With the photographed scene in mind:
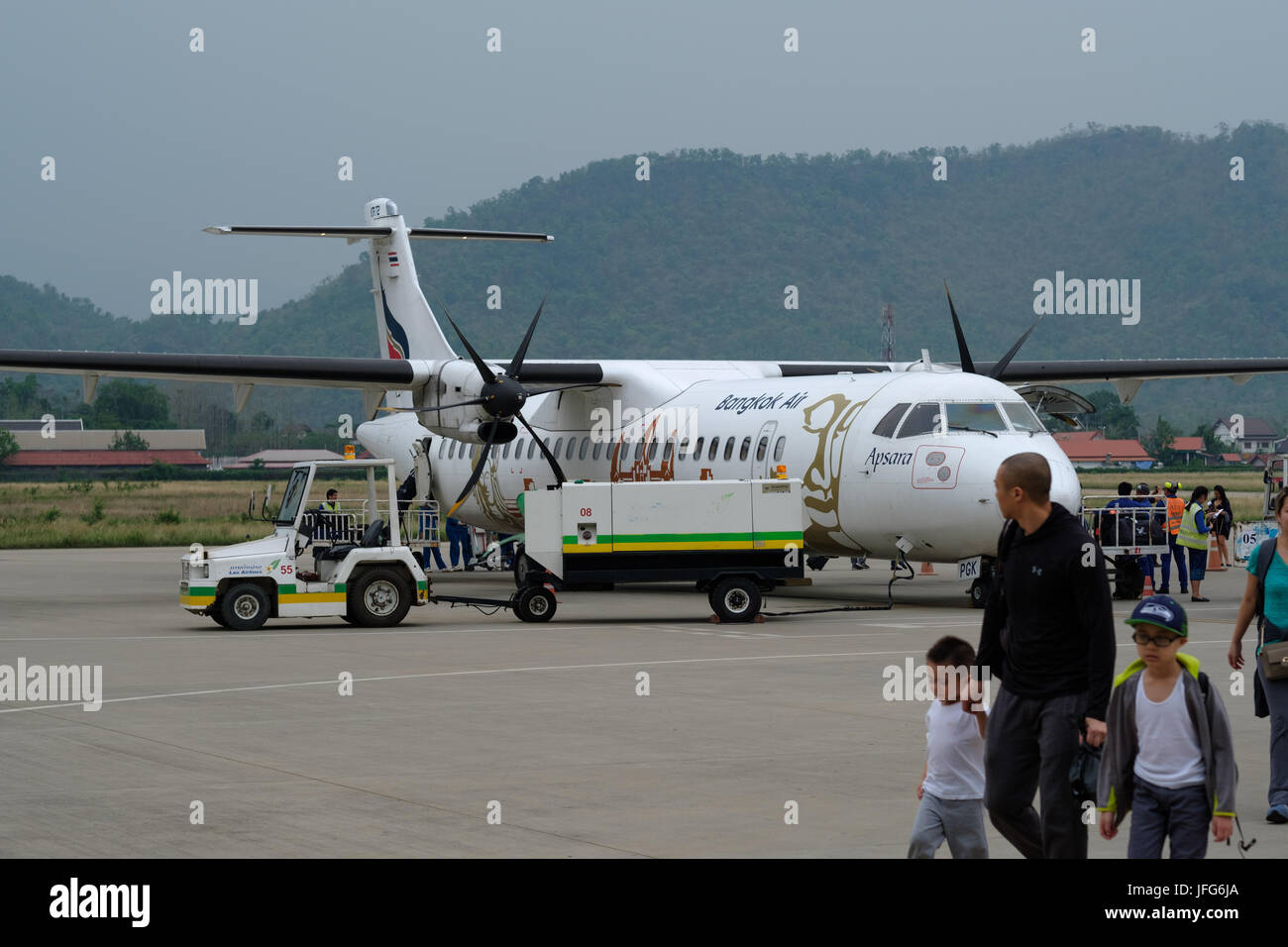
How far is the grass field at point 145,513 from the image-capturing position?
4628 cm

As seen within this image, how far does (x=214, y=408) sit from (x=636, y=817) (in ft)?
522

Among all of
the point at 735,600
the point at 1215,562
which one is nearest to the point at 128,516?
the point at 1215,562

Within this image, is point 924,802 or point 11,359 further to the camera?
point 11,359

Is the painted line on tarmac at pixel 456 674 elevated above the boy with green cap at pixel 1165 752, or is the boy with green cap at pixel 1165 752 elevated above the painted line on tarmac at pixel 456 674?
the boy with green cap at pixel 1165 752

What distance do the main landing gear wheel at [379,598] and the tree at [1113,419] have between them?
122646 mm

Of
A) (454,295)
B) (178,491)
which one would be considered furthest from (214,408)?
(178,491)

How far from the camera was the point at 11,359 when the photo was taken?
74.0ft

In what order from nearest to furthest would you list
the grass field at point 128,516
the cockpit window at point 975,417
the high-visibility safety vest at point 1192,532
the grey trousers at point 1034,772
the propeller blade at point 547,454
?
the grey trousers at point 1034,772 < the cockpit window at point 975,417 < the high-visibility safety vest at point 1192,532 < the propeller blade at point 547,454 < the grass field at point 128,516

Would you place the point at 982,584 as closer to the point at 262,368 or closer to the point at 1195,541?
the point at 1195,541

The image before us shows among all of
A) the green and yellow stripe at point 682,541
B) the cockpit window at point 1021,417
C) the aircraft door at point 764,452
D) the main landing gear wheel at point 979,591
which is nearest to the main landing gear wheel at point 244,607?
the green and yellow stripe at point 682,541

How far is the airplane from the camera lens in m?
19.3

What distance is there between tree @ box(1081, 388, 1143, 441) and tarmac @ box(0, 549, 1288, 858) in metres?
124

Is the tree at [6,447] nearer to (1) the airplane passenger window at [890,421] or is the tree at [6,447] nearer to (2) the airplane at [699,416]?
(2) the airplane at [699,416]
